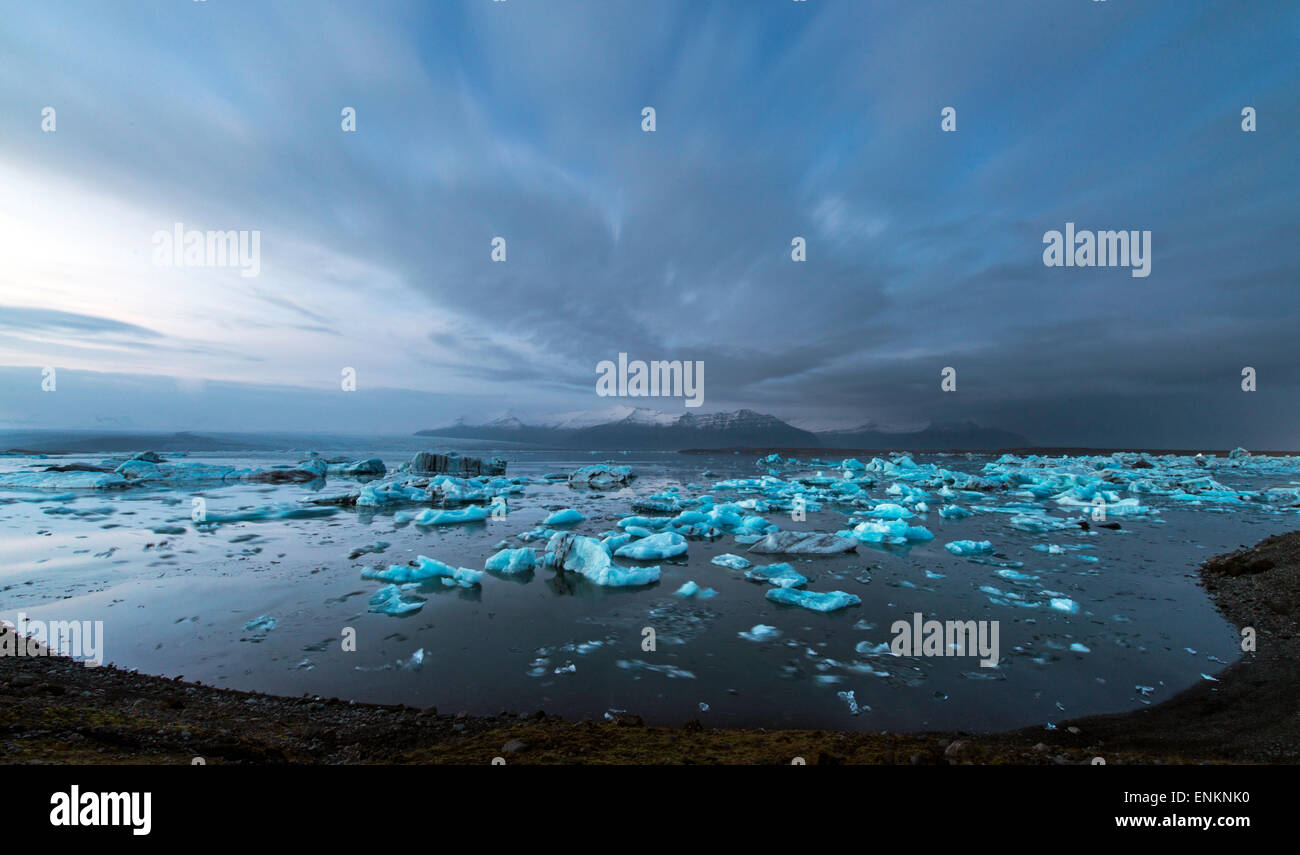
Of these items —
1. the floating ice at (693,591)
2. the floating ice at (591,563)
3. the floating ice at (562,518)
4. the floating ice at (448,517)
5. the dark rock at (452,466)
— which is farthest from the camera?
the dark rock at (452,466)

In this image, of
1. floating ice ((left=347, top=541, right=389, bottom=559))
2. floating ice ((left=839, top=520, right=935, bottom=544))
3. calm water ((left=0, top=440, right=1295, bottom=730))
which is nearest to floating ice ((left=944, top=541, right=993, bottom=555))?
calm water ((left=0, top=440, right=1295, bottom=730))

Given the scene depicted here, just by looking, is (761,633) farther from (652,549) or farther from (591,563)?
Answer: (652,549)

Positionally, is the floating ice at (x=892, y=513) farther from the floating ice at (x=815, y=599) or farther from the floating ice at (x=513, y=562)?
the floating ice at (x=513, y=562)

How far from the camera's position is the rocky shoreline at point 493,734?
3465 millimetres

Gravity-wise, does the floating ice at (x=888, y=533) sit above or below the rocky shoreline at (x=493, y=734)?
below

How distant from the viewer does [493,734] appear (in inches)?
166

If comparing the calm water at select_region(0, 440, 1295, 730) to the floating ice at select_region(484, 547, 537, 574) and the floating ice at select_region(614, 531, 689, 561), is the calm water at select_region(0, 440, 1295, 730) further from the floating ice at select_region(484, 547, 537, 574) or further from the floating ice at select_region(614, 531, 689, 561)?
the floating ice at select_region(484, 547, 537, 574)

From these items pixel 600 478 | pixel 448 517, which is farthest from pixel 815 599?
pixel 600 478

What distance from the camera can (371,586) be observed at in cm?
993

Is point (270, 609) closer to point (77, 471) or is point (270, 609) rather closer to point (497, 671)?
point (497, 671)

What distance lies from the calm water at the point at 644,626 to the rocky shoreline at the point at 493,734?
1.49 feet

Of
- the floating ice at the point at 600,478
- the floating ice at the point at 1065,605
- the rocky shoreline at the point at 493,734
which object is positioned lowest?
the floating ice at the point at 600,478

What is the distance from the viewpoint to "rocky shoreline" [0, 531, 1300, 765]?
136 inches

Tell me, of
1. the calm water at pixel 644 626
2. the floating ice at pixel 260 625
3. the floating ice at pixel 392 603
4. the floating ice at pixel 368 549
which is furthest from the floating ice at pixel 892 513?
the floating ice at pixel 260 625
